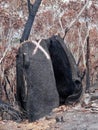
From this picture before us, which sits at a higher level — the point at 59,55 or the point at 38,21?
the point at 38,21

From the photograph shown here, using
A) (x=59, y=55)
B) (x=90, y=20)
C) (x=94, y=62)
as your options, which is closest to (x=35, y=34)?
(x=90, y=20)

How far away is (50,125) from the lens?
604cm

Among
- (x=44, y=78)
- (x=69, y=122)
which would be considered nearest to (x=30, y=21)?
(x=44, y=78)

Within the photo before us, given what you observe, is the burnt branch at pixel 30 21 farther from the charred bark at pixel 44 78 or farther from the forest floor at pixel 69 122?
the forest floor at pixel 69 122

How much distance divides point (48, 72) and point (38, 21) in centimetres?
2083

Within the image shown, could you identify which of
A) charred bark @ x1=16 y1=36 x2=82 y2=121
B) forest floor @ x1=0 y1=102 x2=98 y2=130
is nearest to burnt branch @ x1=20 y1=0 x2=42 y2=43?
charred bark @ x1=16 y1=36 x2=82 y2=121

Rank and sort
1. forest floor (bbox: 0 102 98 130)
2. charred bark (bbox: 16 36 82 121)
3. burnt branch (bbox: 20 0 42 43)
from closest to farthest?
forest floor (bbox: 0 102 98 130) → charred bark (bbox: 16 36 82 121) → burnt branch (bbox: 20 0 42 43)

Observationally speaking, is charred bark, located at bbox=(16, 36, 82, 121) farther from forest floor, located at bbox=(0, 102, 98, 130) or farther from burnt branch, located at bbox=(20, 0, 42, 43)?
burnt branch, located at bbox=(20, 0, 42, 43)

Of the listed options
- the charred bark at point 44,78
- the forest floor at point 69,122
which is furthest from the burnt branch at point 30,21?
the forest floor at point 69,122

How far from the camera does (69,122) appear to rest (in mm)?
6137

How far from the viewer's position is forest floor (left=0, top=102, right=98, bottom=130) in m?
5.77

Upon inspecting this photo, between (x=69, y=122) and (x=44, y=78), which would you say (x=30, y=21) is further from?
(x=69, y=122)

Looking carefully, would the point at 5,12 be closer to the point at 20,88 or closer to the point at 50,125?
the point at 20,88

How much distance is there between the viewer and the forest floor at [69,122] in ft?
18.9
